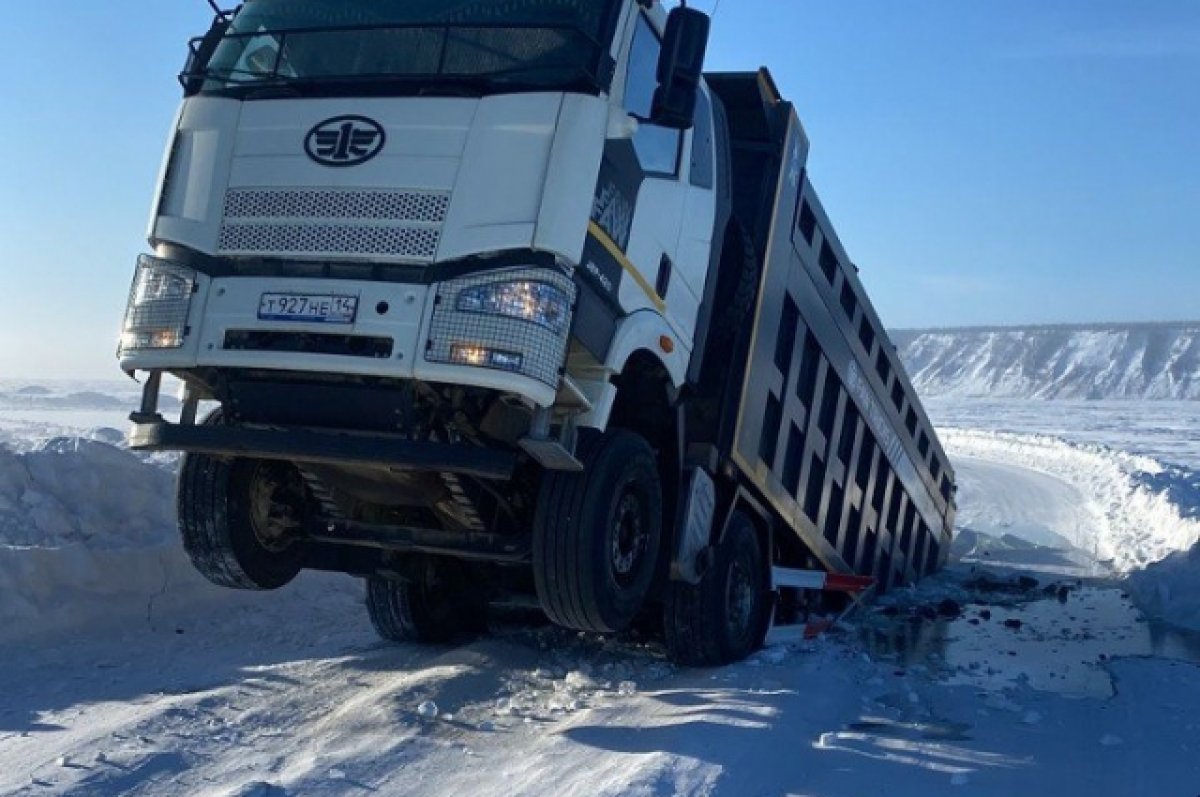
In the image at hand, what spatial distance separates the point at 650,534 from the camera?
5.66m

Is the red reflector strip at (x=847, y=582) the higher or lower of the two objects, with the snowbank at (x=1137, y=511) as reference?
lower

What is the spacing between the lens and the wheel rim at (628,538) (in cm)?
540

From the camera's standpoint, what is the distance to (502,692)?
5.96 m

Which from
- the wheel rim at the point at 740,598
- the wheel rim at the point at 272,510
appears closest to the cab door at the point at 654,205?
the wheel rim at the point at 740,598

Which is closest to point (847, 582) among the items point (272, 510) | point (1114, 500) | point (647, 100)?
point (272, 510)

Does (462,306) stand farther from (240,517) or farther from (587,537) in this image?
(240,517)

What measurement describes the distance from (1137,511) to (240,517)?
1591 centimetres

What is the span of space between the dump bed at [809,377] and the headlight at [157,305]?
2.88 meters

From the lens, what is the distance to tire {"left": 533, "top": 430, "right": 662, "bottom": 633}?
508 cm

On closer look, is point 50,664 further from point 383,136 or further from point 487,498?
point 383,136

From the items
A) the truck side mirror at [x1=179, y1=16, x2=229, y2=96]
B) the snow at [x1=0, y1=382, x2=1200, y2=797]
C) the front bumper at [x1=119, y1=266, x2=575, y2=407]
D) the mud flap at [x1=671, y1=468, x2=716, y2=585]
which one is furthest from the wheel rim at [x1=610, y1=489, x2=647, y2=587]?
the truck side mirror at [x1=179, y1=16, x2=229, y2=96]

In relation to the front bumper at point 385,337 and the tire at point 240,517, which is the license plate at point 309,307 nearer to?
the front bumper at point 385,337

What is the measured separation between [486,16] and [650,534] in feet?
7.95

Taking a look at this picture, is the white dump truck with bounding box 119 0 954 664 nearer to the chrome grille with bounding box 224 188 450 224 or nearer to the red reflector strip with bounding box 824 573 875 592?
the chrome grille with bounding box 224 188 450 224
